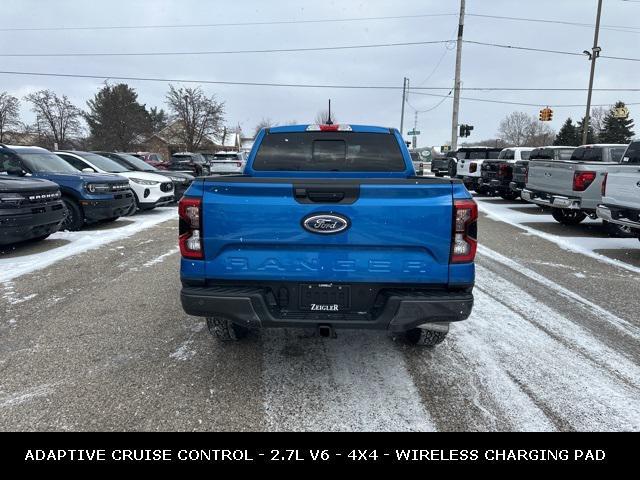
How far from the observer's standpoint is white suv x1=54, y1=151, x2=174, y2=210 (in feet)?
37.3

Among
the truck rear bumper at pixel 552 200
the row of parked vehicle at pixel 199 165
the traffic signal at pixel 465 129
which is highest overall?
the traffic signal at pixel 465 129

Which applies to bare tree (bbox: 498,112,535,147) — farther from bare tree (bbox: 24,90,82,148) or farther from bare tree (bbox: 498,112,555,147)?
bare tree (bbox: 24,90,82,148)

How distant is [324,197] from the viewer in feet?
8.84

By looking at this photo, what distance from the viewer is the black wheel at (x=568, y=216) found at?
10891mm

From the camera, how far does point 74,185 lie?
29.3ft

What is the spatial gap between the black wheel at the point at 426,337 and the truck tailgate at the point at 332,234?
0.89 meters

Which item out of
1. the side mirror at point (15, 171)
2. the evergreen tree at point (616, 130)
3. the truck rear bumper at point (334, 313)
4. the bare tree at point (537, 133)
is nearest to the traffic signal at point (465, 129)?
the side mirror at point (15, 171)

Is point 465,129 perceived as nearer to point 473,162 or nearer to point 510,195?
point 473,162

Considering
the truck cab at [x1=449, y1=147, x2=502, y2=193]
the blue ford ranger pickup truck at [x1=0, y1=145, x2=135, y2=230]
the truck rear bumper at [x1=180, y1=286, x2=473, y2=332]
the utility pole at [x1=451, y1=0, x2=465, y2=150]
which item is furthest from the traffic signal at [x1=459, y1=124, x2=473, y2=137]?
the truck rear bumper at [x1=180, y1=286, x2=473, y2=332]

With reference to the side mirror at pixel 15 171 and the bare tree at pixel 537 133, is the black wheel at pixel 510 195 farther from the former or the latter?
the bare tree at pixel 537 133

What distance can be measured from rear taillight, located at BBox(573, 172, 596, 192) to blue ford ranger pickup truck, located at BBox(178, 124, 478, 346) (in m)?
7.93

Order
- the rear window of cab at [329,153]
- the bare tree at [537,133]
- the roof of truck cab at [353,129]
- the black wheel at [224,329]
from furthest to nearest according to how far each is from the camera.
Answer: the bare tree at [537,133]
the roof of truck cab at [353,129]
the rear window of cab at [329,153]
the black wheel at [224,329]
